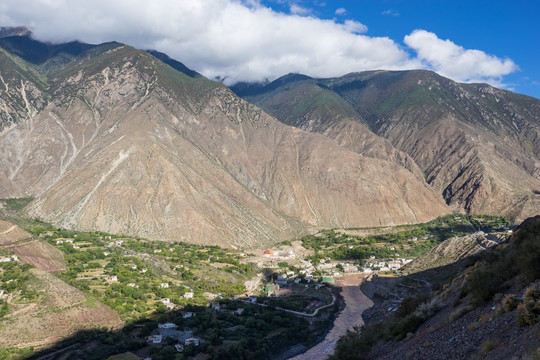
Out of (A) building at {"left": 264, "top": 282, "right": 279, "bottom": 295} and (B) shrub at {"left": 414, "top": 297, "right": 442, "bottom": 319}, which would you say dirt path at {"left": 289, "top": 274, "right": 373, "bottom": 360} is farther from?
(B) shrub at {"left": 414, "top": 297, "right": 442, "bottom": 319}

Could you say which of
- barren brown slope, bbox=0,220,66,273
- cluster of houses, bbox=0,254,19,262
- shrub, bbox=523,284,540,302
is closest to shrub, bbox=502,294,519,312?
shrub, bbox=523,284,540,302

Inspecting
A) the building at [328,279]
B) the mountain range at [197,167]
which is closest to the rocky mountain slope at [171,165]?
the mountain range at [197,167]

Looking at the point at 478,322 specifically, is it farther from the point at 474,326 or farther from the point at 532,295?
the point at 532,295

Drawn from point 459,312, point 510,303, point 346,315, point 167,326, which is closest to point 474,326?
point 510,303

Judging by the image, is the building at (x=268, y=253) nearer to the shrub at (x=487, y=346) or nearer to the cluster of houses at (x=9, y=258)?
the cluster of houses at (x=9, y=258)

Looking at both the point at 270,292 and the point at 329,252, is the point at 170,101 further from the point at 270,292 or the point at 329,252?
the point at 270,292

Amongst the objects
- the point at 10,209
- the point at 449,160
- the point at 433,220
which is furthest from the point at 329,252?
the point at 449,160

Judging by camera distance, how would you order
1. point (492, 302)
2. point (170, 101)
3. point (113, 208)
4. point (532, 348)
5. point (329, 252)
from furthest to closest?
point (170, 101) < point (113, 208) < point (329, 252) < point (492, 302) < point (532, 348)
